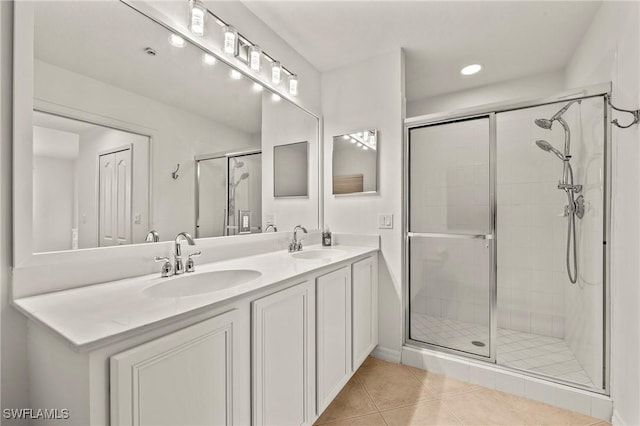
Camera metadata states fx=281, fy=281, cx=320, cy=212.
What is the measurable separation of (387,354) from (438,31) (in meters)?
2.42

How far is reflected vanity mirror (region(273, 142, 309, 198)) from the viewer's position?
2123 mm

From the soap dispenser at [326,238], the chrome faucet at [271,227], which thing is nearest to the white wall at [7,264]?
the chrome faucet at [271,227]

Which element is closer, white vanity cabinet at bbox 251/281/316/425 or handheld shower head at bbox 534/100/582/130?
white vanity cabinet at bbox 251/281/316/425

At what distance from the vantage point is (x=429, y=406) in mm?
1688

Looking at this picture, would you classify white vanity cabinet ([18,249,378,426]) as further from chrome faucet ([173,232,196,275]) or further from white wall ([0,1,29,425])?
chrome faucet ([173,232,196,275])

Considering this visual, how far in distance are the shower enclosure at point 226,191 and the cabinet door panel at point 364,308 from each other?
0.76 metres

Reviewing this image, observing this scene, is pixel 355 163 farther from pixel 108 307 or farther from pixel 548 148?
pixel 108 307

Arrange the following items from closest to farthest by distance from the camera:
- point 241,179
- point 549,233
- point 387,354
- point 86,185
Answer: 1. point 86,185
2. point 241,179
3. point 387,354
4. point 549,233

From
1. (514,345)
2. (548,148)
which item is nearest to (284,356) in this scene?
(514,345)

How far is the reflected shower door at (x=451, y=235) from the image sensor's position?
2.07 m

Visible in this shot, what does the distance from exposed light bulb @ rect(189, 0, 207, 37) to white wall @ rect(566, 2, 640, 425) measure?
2.05 m

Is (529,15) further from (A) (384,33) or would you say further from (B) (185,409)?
(B) (185,409)

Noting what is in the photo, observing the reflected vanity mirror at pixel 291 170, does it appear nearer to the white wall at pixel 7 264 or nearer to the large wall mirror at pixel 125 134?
the large wall mirror at pixel 125 134

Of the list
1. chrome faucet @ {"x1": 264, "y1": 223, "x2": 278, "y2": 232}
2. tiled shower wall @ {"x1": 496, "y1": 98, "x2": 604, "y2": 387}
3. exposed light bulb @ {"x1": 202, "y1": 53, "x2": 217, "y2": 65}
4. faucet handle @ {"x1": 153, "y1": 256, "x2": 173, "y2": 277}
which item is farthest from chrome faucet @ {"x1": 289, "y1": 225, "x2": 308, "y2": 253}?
tiled shower wall @ {"x1": 496, "y1": 98, "x2": 604, "y2": 387}
